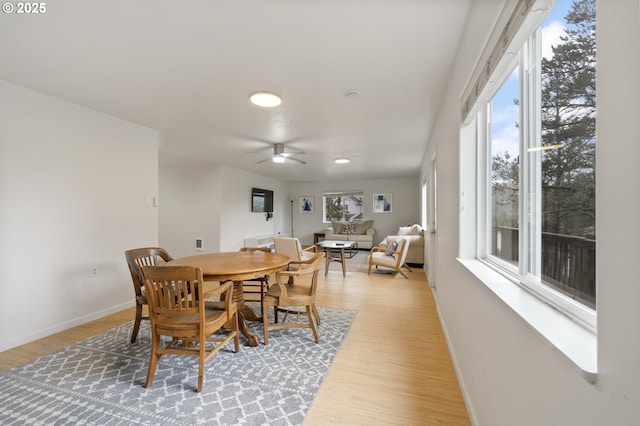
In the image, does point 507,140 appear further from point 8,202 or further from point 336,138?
point 8,202

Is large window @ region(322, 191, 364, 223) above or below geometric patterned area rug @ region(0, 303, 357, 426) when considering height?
above

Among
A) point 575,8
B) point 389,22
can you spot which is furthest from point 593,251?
point 389,22

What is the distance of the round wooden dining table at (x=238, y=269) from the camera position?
84.0 inches

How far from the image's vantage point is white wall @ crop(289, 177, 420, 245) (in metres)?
8.59

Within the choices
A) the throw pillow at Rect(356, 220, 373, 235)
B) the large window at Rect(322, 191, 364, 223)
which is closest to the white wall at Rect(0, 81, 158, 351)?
the throw pillow at Rect(356, 220, 373, 235)

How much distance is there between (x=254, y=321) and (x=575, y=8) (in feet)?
10.3

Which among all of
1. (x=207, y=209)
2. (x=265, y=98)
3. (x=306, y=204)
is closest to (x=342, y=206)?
(x=306, y=204)

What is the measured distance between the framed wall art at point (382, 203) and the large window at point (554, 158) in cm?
745

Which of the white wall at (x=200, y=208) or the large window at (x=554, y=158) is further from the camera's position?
the white wall at (x=200, y=208)

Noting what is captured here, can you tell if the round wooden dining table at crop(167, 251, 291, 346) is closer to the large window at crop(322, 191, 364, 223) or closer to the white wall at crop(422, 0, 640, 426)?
the white wall at crop(422, 0, 640, 426)

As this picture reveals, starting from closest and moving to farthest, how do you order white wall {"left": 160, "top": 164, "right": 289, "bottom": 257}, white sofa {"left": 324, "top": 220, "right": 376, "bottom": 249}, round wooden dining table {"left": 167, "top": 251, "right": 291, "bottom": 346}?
round wooden dining table {"left": 167, "top": 251, "right": 291, "bottom": 346}, white wall {"left": 160, "top": 164, "right": 289, "bottom": 257}, white sofa {"left": 324, "top": 220, "right": 376, "bottom": 249}

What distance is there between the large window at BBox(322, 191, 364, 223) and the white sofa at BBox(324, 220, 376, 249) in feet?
1.36

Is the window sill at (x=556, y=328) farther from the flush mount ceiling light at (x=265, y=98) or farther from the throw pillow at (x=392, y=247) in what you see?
the throw pillow at (x=392, y=247)

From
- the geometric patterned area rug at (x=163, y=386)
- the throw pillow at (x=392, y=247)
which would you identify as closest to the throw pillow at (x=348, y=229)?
→ the throw pillow at (x=392, y=247)
